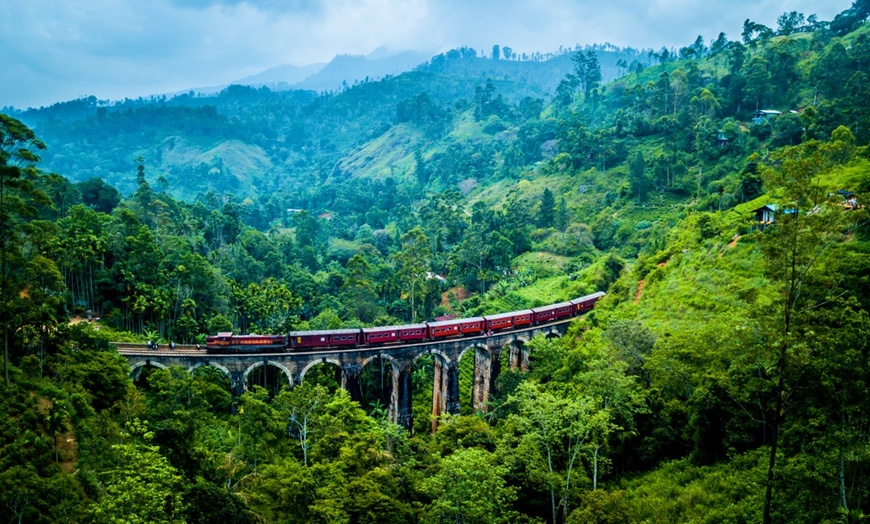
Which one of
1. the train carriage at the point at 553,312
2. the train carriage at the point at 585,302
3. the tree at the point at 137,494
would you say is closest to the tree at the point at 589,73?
the train carriage at the point at 585,302

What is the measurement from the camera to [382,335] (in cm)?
4600

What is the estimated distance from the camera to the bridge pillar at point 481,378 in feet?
159

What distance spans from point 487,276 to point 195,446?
4779 cm

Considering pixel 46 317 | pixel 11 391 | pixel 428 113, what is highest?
pixel 428 113

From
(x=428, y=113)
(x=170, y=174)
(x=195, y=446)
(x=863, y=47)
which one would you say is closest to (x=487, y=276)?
(x=195, y=446)

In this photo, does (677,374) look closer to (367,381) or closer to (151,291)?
(367,381)

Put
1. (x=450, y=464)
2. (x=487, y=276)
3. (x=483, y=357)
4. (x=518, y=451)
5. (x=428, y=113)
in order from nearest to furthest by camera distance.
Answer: (x=450, y=464), (x=518, y=451), (x=483, y=357), (x=487, y=276), (x=428, y=113)

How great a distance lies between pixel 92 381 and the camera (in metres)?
32.0

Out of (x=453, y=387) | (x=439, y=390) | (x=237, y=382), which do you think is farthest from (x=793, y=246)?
(x=237, y=382)

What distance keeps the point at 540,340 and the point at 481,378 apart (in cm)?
845

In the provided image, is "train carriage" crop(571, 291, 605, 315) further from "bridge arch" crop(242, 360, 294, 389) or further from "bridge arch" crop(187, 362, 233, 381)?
"bridge arch" crop(187, 362, 233, 381)

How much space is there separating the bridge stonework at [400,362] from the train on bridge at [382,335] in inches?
24.7

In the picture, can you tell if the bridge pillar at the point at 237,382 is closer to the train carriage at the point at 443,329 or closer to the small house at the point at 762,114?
the train carriage at the point at 443,329

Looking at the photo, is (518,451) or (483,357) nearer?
(518,451)
